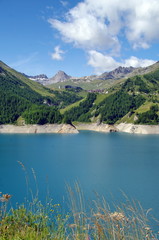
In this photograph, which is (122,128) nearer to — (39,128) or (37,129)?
(39,128)

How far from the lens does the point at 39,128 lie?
478 ft

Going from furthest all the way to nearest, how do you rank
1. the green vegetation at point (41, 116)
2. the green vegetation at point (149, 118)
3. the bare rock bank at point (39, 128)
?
the green vegetation at point (149, 118), the green vegetation at point (41, 116), the bare rock bank at point (39, 128)

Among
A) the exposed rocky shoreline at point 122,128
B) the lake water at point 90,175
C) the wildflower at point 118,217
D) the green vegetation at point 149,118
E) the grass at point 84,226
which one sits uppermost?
the green vegetation at point 149,118

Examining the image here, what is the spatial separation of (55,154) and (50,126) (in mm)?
74297

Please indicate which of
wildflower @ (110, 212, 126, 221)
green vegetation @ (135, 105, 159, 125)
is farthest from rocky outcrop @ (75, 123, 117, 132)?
wildflower @ (110, 212, 126, 221)

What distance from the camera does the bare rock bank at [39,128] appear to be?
144 metres

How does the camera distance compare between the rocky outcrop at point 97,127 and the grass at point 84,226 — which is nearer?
the grass at point 84,226

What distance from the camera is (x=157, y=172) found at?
5172 centimetres

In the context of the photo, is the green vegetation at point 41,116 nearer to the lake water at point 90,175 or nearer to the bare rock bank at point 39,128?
the bare rock bank at point 39,128

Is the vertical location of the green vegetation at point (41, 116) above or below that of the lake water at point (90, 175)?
above

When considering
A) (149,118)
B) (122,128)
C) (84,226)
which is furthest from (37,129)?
(84,226)

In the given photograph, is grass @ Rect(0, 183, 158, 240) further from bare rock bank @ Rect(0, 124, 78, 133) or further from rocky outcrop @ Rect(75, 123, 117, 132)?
rocky outcrop @ Rect(75, 123, 117, 132)

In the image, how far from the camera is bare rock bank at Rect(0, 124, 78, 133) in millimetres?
144375

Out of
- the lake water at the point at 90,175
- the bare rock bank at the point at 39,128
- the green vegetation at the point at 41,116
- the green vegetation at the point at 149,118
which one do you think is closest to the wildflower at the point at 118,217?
the lake water at the point at 90,175
